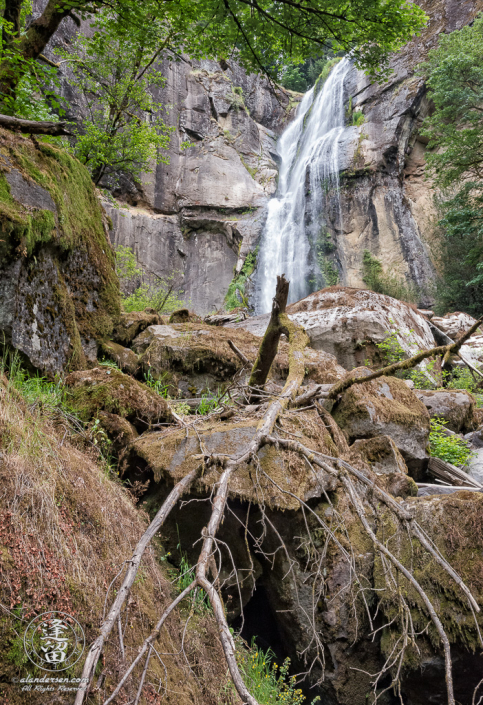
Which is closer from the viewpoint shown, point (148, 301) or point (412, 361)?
point (412, 361)

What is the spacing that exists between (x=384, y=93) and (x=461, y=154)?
735 centimetres

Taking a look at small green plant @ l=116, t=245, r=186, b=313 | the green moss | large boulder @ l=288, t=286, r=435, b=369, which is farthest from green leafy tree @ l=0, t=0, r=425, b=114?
small green plant @ l=116, t=245, r=186, b=313

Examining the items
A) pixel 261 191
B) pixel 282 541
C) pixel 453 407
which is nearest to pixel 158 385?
pixel 282 541

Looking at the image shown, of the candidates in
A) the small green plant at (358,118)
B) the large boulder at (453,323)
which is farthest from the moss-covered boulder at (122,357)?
the small green plant at (358,118)

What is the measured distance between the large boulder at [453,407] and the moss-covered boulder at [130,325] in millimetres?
4330

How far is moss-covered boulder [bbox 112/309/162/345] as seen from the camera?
5.80 metres

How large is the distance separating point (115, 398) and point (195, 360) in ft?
6.26

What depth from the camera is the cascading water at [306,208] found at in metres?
17.2

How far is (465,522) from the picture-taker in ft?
9.57

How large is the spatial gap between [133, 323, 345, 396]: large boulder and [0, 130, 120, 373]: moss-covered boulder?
26.2 inches

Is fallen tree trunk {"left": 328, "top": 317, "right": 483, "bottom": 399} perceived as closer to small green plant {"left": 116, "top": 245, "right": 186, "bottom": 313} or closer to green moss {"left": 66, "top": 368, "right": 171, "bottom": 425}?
green moss {"left": 66, "top": 368, "right": 171, "bottom": 425}

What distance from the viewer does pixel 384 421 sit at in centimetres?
454

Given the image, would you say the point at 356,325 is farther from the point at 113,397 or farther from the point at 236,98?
the point at 236,98

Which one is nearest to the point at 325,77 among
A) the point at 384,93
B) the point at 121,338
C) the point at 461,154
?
the point at 384,93
